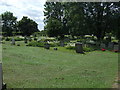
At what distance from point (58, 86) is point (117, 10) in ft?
78.4

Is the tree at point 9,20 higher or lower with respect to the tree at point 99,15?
higher

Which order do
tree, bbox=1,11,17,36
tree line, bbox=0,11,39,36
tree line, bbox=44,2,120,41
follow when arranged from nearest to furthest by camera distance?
1. tree line, bbox=44,2,120,41
2. tree line, bbox=0,11,39,36
3. tree, bbox=1,11,17,36

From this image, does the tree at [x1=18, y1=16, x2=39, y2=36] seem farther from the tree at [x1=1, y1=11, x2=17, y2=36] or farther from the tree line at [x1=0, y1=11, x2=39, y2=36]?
the tree at [x1=1, y1=11, x2=17, y2=36]

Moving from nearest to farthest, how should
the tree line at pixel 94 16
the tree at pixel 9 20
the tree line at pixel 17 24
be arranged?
the tree line at pixel 94 16 < the tree line at pixel 17 24 < the tree at pixel 9 20

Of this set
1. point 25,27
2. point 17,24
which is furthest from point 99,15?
point 17,24

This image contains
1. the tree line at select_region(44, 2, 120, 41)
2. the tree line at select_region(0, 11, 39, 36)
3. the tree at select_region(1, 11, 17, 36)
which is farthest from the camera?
the tree at select_region(1, 11, 17, 36)

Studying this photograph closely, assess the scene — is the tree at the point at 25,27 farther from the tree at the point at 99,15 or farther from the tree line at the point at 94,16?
the tree at the point at 99,15

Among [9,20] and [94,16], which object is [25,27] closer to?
[9,20]

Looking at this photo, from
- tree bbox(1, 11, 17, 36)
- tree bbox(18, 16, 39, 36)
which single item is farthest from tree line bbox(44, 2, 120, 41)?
tree bbox(1, 11, 17, 36)

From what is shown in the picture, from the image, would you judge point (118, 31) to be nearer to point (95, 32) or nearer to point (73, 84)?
point (95, 32)

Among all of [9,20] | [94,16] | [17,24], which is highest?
[9,20]

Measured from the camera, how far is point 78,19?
24.9 meters

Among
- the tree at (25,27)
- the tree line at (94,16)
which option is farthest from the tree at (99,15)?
the tree at (25,27)

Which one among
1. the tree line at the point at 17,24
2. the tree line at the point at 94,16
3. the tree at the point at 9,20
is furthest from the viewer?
the tree at the point at 9,20
